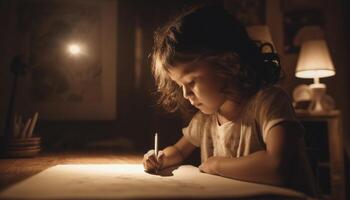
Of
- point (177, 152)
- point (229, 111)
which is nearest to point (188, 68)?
point (229, 111)

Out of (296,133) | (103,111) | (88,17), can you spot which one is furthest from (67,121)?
(296,133)

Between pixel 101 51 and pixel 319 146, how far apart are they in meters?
1.39

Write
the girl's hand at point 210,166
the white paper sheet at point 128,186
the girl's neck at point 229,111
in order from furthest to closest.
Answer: the girl's neck at point 229,111 → the girl's hand at point 210,166 → the white paper sheet at point 128,186

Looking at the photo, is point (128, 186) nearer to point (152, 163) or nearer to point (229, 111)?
point (152, 163)

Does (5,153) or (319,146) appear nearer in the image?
(5,153)

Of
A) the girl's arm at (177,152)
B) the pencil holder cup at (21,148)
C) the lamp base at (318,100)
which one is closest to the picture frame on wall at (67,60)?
the pencil holder cup at (21,148)

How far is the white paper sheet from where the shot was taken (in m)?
0.48

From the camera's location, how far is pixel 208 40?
2.69 ft

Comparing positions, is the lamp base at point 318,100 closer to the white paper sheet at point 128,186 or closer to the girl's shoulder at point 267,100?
the girl's shoulder at point 267,100

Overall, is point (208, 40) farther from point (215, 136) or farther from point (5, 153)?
point (5, 153)

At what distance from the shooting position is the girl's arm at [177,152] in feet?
3.00

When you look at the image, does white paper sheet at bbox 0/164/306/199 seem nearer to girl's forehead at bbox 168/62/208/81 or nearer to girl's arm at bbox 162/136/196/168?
girl's arm at bbox 162/136/196/168

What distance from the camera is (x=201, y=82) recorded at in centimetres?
83

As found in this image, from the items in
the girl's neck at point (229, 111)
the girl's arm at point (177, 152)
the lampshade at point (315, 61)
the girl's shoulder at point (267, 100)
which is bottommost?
the girl's arm at point (177, 152)
